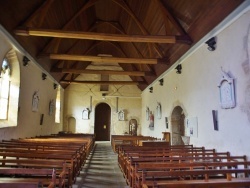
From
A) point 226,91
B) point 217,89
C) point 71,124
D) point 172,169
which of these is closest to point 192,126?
point 217,89

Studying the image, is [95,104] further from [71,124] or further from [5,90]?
[5,90]

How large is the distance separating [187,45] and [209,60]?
4.47 ft

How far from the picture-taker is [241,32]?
475 centimetres

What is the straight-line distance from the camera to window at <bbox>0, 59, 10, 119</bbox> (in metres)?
7.36

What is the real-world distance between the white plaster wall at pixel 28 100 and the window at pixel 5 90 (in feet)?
1.35

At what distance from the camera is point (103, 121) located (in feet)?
58.3

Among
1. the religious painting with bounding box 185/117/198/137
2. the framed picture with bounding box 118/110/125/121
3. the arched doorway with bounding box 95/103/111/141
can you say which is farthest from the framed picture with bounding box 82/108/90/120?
the religious painting with bounding box 185/117/198/137

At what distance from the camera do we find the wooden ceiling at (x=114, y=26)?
6.08m

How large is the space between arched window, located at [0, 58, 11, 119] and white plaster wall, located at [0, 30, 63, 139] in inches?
16.0

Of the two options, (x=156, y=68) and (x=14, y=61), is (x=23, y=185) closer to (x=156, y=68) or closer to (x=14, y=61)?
(x=14, y=61)

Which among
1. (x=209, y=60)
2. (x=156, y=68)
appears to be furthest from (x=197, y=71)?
(x=156, y=68)

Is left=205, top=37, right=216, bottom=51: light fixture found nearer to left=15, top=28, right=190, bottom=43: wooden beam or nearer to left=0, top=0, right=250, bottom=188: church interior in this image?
left=0, top=0, right=250, bottom=188: church interior

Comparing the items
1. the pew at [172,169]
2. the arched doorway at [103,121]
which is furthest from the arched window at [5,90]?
the arched doorway at [103,121]

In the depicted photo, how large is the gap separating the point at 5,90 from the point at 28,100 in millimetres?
1220
